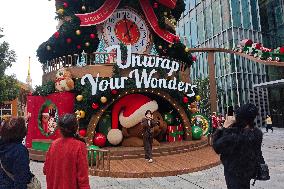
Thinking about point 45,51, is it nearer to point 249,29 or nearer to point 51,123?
point 51,123

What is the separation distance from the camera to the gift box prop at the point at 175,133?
15315mm

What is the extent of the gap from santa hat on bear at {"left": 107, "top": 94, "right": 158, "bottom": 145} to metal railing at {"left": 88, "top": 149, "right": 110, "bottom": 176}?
3.18 metres

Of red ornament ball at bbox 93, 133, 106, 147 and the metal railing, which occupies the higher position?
red ornament ball at bbox 93, 133, 106, 147

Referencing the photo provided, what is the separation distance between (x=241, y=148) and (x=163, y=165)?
6.75 meters

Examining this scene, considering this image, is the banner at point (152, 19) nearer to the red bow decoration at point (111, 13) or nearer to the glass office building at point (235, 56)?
the red bow decoration at point (111, 13)

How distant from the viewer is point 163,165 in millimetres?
10125

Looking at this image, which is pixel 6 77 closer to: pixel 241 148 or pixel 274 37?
pixel 241 148

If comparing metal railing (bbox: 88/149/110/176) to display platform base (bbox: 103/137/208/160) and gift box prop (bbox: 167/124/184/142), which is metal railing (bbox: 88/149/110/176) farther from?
gift box prop (bbox: 167/124/184/142)

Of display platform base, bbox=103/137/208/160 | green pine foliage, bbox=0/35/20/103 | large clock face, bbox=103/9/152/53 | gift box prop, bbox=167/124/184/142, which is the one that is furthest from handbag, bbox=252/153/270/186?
green pine foliage, bbox=0/35/20/103

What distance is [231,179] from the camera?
3686mm

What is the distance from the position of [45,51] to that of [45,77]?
1.45 meters

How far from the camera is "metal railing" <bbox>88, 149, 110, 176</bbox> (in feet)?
30.4

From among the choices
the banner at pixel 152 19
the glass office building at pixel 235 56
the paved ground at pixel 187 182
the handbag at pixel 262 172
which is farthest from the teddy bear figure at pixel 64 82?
the glass office building at pixel 235 56

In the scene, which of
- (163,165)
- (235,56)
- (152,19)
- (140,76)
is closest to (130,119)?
(140,76)
